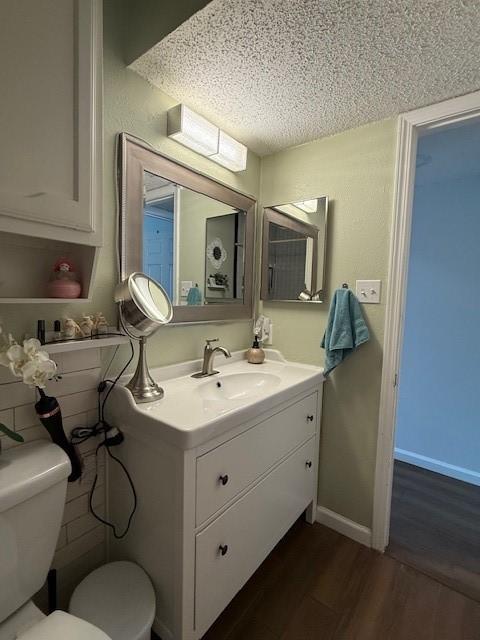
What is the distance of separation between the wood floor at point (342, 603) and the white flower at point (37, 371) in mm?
1160

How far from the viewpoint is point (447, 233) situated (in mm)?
2252

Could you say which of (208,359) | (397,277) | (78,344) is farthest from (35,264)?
(397,277)

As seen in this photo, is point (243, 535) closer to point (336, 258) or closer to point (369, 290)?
point (369, 290)

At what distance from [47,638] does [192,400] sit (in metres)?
0.70

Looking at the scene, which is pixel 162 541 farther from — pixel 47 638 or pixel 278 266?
pixel 278 266

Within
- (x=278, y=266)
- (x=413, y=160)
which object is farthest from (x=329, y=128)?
(x=278, y=266)

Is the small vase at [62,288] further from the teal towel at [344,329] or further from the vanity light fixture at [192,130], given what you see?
the teal towel at [344,329]

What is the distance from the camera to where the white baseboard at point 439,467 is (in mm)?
2188

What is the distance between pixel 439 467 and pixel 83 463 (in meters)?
2.48

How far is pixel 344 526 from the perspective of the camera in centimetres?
165

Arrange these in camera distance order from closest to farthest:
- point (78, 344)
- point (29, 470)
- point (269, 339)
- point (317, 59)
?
point (29, 470), point (78, 344), point (317, 59), point (269, 339)

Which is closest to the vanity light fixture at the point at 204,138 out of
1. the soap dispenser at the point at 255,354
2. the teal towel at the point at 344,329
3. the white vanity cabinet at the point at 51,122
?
the white vanity cabinet at the point at 51,122

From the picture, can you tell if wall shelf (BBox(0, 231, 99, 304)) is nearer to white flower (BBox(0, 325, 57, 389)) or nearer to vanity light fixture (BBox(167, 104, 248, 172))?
white flower (BBox(0, 325, 57, 389))

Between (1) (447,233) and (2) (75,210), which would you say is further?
(1) (447,233)
